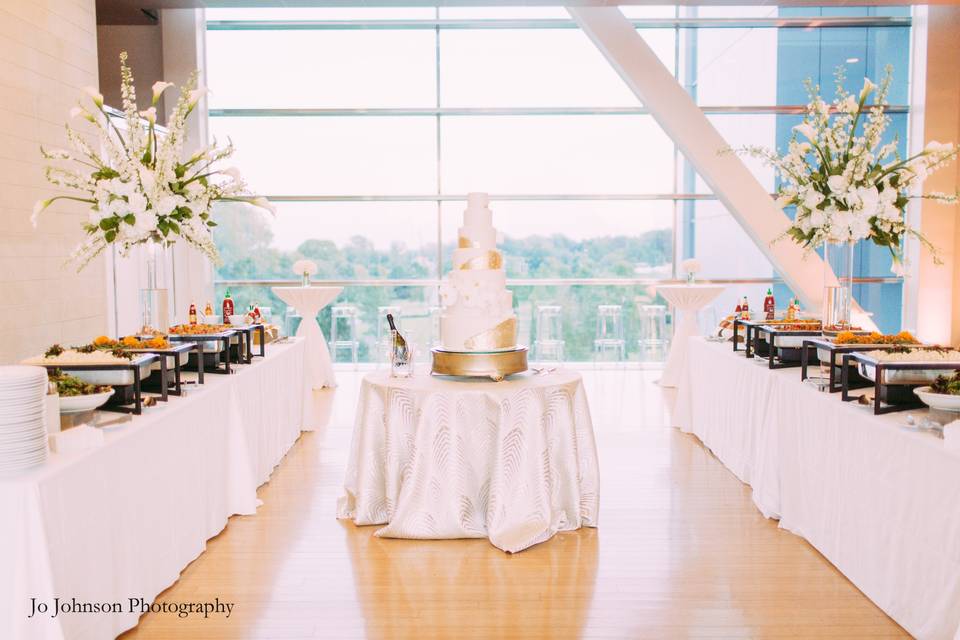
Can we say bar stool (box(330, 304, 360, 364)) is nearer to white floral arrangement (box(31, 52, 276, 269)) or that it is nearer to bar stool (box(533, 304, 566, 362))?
bar stool (box(533, 304, 566, 362))

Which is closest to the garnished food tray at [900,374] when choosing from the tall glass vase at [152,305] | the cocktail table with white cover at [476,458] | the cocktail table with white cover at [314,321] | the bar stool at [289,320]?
the cocktail table with white cover at [476,458]

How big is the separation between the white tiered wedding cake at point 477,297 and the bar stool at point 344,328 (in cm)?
600

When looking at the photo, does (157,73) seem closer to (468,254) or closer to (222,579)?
(468,254)

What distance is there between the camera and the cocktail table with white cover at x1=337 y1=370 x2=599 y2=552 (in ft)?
11.7

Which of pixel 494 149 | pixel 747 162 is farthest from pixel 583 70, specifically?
pixel 747 162

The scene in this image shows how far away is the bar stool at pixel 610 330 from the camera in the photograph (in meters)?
9.79

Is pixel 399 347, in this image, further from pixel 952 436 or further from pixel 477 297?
pixel 952 436

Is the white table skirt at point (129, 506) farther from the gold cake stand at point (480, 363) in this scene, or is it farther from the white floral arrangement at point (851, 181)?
the white floral arrangement at point (851, 181)

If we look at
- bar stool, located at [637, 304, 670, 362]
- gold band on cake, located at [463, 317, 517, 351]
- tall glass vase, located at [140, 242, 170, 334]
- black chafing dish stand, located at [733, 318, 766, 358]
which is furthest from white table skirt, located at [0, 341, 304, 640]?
bar stool, located at [637, 304, 670, 362]

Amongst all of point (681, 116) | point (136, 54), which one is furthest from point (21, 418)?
point (136, 54)

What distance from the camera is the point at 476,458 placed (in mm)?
3662

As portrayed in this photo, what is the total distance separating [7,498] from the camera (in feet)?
7.06

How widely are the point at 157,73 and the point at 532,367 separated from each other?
701 cm

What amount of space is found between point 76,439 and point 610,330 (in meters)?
7.86
